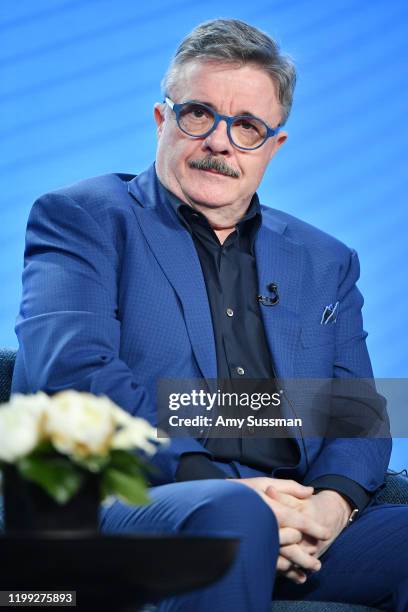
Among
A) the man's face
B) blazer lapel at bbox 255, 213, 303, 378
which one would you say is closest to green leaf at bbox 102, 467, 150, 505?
blazer lapel at bbox 255, 213, 303, 378

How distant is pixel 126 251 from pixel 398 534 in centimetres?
81

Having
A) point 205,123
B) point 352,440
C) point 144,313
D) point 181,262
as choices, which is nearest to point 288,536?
point 352,440

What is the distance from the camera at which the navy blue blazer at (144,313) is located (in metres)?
2.11

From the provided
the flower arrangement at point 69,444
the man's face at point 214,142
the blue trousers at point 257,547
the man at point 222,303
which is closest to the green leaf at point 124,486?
the flower arrangement at point 69,444

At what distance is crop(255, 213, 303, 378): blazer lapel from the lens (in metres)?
Result: 2.35

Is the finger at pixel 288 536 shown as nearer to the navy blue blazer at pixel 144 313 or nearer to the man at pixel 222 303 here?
the man at pixel 222 303

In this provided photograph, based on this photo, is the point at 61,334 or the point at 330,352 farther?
the point at 330,352

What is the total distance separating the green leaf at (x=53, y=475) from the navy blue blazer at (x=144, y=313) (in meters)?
0.86

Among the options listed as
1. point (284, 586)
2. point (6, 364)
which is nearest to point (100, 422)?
point (284, 586)

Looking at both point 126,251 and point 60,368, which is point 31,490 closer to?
point 60,368

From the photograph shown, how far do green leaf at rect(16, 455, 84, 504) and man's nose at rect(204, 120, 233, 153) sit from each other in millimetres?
1350

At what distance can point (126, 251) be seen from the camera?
2309mm

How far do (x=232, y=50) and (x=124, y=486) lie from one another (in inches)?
58.2

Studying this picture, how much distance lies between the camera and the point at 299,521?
6.59 ft
